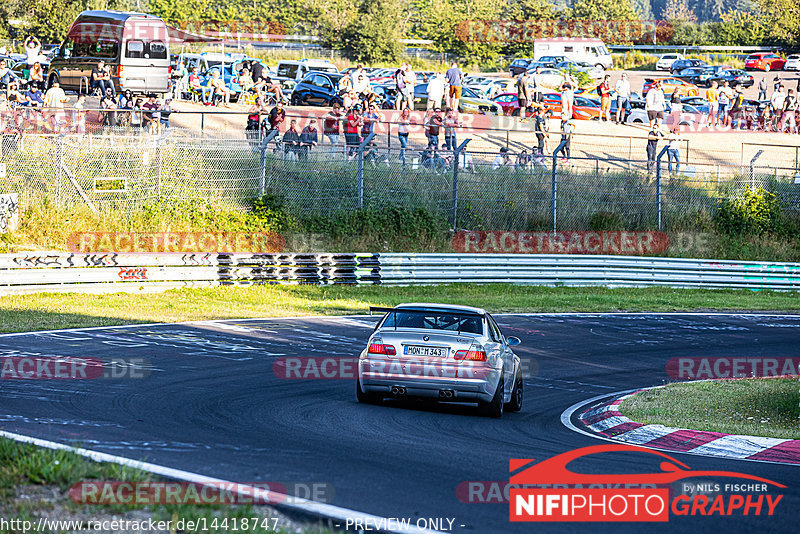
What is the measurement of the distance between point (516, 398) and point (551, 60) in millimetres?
49901

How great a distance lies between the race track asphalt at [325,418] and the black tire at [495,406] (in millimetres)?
149

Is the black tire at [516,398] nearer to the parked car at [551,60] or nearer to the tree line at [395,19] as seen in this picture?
the parked car at [551,60]

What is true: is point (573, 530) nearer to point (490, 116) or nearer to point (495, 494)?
point (495, 494)

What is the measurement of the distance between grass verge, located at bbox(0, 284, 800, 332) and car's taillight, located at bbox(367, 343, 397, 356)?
7233 millimetres

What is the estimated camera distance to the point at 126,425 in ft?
27.9

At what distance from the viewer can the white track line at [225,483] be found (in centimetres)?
579

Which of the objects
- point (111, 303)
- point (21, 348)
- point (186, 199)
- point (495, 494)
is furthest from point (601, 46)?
point (495, 494)

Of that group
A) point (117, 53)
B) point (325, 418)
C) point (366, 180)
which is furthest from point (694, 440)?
point (117, 53)

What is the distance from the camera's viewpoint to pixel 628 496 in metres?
6.66

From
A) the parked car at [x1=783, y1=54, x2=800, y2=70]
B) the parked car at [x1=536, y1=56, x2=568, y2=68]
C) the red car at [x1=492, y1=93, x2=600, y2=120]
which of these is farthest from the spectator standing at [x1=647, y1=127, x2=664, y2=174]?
the parked car at [x1=783, y1=54, x2=800, y2=70]

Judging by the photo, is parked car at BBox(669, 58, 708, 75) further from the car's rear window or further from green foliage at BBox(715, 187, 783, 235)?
the car's rear window

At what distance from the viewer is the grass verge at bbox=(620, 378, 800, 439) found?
1034 centimetres

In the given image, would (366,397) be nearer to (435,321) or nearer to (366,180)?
(435,321)

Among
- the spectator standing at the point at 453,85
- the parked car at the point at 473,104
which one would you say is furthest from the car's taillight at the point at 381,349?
the parked car at the point at 473,104
